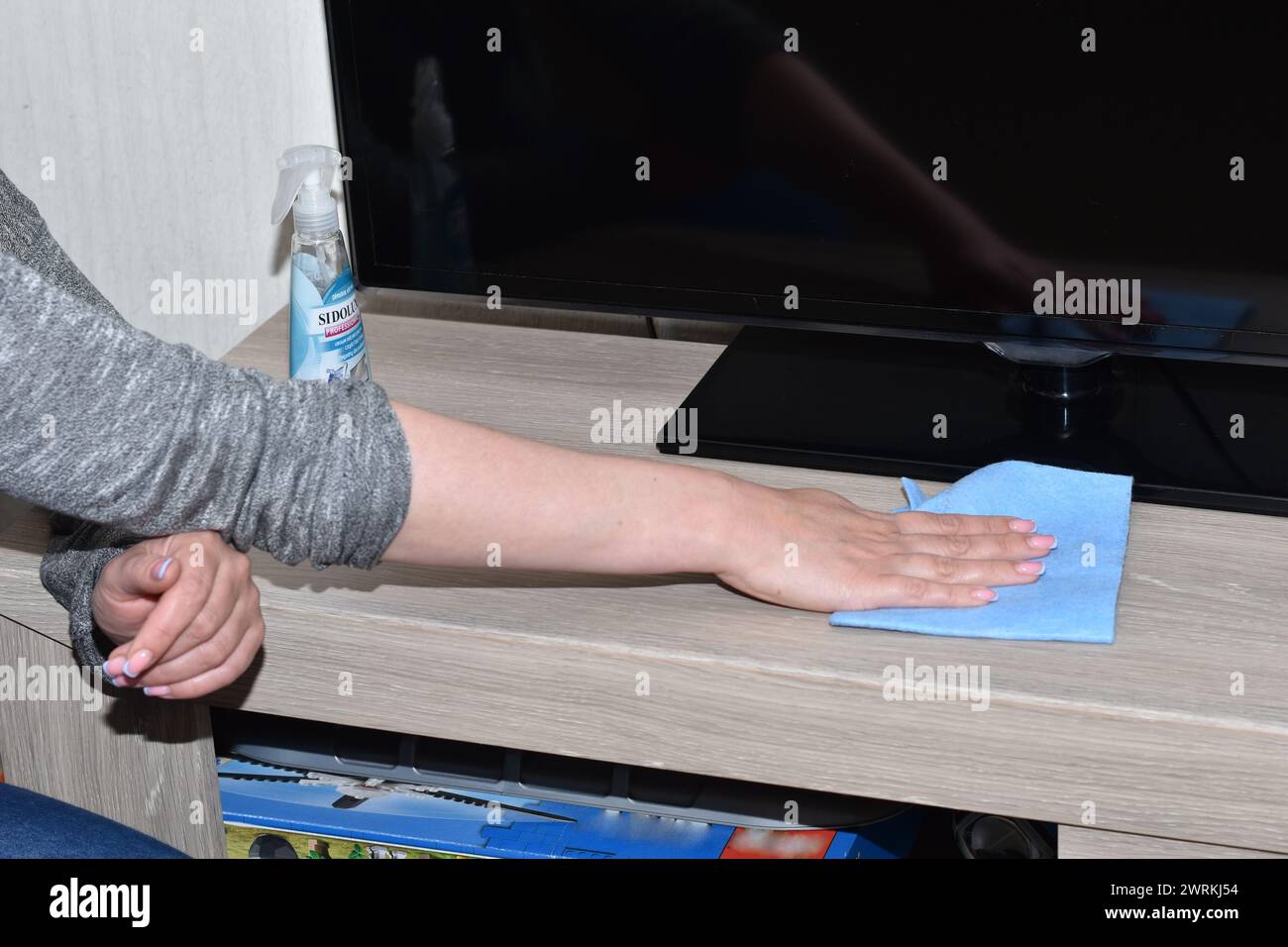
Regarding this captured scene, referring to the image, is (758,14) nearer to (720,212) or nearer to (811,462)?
(720,212)

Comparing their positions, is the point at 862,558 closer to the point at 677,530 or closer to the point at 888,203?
the point at 677,530

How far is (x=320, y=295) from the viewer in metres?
0.87

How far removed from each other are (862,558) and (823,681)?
8cm

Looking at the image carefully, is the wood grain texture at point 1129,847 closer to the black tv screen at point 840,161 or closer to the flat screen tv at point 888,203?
the flat screen tv at point 888,203

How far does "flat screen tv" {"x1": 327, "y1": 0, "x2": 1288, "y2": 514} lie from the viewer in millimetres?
805

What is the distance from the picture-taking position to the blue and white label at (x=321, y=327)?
0.88m

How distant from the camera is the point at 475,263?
0.98 m

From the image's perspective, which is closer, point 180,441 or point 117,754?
point 180,441

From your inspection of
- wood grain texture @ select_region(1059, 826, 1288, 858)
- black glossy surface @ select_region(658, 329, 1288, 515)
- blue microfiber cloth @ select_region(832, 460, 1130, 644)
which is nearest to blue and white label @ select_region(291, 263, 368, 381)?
black glossy surface @ select_region(658, 329, 1288, 515)

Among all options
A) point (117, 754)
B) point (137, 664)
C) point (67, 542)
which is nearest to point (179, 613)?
point (137, 664)

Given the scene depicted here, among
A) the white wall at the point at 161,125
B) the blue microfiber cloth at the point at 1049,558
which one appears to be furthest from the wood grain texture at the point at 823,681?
the white wall at the point at 161,125

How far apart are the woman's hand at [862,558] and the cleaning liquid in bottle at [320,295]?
31 centimetres
